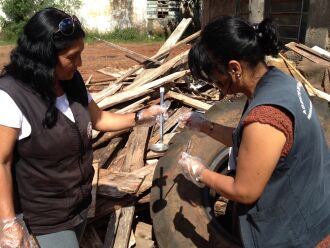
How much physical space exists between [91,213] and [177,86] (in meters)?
2.36

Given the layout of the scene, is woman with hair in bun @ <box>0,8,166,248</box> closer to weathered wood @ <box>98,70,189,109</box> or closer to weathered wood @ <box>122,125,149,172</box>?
weathered wood @ <box>122,125,149,172</box>

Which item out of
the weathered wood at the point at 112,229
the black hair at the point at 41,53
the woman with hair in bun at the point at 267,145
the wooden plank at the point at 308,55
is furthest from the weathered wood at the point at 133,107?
the woman with hair in bun at the point at 267,145

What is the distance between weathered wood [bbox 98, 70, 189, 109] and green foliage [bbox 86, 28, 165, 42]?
44.5ft

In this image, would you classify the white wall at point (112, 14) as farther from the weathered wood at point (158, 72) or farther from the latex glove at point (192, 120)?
the latex glove at point (192, 120)

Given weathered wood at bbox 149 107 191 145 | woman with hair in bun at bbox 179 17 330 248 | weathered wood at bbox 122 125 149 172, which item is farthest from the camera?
weathered wood at bbox 149 107 191 145

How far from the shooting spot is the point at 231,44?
66.2 inches

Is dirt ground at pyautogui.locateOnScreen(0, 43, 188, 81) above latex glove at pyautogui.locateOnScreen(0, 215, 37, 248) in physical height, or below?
below

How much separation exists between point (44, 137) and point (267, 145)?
42.7 inches

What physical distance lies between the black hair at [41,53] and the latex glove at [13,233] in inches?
20.1

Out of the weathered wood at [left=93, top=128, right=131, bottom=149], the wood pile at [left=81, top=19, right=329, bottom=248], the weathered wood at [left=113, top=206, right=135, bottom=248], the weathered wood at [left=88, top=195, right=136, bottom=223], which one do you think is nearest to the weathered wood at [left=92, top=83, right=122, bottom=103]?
the wood pile at [left=81, top=19, right=329, bottom=248]

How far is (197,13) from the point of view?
18.6 meters

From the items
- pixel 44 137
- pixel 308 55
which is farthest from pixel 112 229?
pixel 308 55

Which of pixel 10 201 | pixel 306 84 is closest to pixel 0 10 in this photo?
pixel 306 84

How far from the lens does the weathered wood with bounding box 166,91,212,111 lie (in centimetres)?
441
